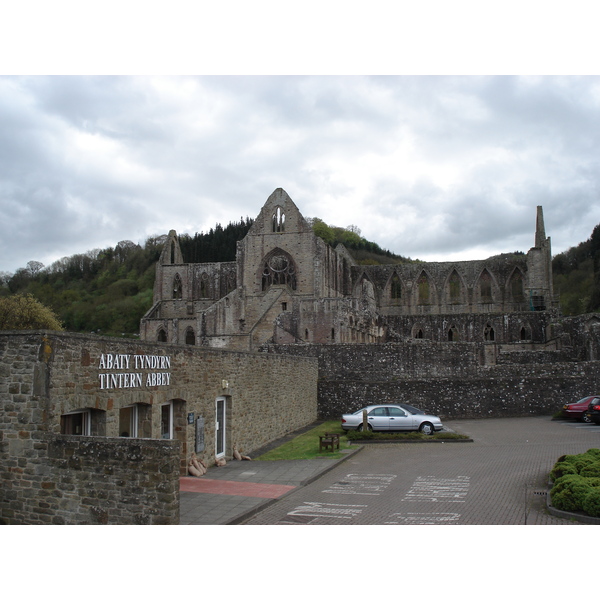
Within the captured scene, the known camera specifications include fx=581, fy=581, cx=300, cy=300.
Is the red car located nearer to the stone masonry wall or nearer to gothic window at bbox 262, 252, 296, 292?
the stone masonry wall

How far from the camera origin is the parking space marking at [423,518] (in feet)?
33.9

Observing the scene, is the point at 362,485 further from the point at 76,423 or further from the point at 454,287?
the point at 454,287

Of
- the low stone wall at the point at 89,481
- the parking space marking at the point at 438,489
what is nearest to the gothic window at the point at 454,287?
the parking space marking at the point at 438,489

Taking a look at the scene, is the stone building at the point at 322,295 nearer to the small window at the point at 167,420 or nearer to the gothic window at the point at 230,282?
the gothic window at the point at 230,282

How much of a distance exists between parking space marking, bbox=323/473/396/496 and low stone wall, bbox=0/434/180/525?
575cm

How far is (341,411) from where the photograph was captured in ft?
94.6

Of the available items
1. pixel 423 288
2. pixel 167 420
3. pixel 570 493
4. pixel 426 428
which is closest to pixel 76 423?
pixel 167 420

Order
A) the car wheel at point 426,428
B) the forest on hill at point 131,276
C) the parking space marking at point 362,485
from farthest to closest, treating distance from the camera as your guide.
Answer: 1. the forest on hill at point 131,276
2. the car wheel at point 426,428
3. the parking space marking at point 362,485

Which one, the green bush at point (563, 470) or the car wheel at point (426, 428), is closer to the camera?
the green bush at point (563, 470)

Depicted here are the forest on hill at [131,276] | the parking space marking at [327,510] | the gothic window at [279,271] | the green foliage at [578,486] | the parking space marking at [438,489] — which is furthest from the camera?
the forest on hill at [131,276]

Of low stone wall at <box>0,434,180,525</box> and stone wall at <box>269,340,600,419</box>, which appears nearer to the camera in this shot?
low stone wall at <box>0,434,180,525</box>

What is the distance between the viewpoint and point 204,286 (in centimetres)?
6450

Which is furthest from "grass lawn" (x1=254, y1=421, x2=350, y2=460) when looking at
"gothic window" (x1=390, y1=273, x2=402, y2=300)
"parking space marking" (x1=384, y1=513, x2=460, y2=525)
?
"gothic window" (x1=390, y1=273, x2=402, y2=300)

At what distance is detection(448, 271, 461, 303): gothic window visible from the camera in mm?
64188
